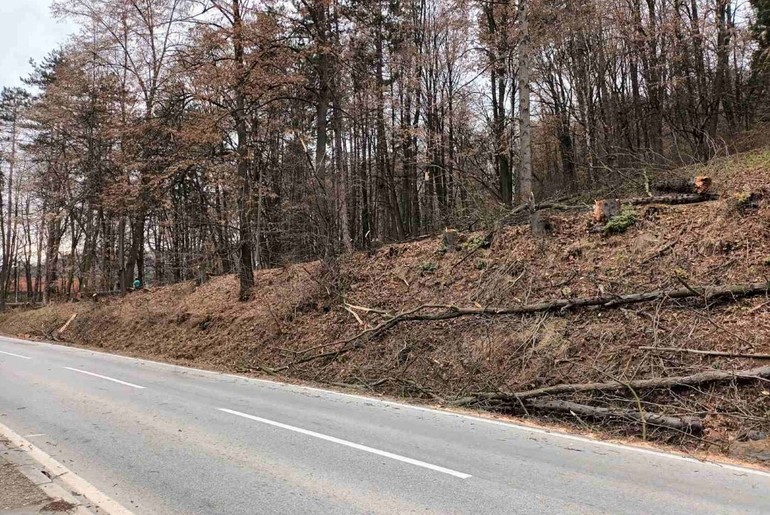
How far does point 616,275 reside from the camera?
11.4m

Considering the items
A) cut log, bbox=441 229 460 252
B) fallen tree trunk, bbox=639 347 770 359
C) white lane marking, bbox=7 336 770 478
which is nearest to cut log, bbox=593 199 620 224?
cut log, bbox=441 229 460 252

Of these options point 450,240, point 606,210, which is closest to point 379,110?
point 450,240

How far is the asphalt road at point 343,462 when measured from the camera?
492 centimetres

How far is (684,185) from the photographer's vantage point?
42.4 feet

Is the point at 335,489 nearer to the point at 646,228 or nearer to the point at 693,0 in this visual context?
the point at 646,228

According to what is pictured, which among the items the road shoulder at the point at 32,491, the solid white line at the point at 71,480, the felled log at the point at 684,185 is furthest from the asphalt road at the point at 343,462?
the felled log at the point at 684,185

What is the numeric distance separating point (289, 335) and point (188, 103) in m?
9.87

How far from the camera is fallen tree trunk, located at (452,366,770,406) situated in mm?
7738

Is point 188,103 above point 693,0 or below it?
below

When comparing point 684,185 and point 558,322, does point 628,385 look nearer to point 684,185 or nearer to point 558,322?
point 558,322

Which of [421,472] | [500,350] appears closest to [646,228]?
[500,350]

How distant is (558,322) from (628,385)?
2.51 m

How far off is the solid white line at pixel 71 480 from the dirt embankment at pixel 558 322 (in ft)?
21.0

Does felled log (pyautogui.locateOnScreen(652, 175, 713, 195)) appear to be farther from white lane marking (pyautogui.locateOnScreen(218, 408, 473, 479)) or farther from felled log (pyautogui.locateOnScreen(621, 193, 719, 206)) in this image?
white lane marking (pyautogui.locateOnScreen(218, 408, 473, 479))
